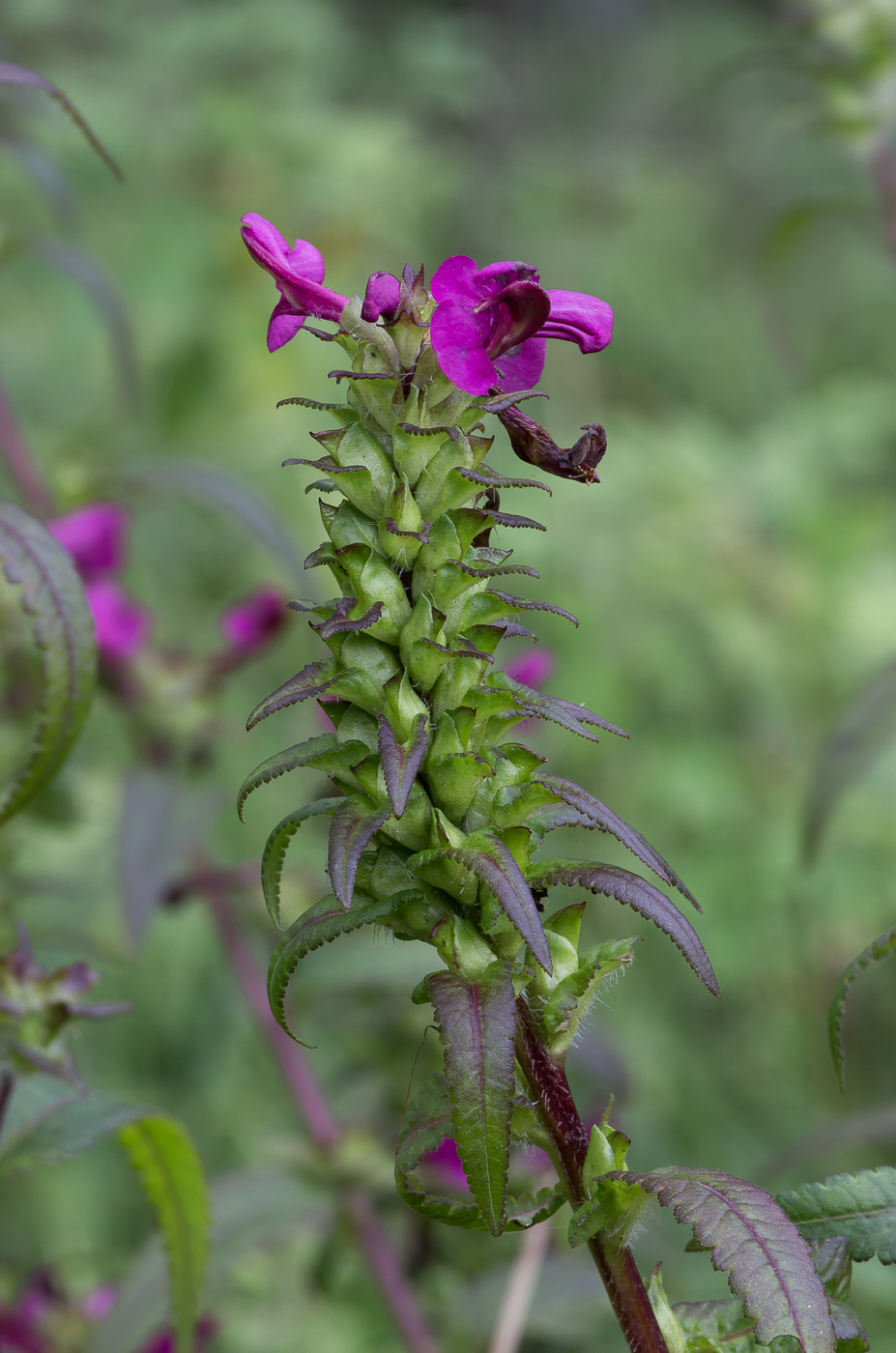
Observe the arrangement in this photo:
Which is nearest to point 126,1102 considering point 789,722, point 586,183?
point 789,722

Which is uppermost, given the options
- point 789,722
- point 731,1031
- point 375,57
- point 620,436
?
point 375,57

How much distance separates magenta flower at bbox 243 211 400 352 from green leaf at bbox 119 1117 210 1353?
0.30 m

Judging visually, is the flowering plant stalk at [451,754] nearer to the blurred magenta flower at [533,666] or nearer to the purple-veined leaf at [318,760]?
the purple-veined leaf at [318,760]

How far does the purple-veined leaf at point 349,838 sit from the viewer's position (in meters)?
0.29

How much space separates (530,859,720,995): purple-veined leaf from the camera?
305mm

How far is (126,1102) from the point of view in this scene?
48 centimetres

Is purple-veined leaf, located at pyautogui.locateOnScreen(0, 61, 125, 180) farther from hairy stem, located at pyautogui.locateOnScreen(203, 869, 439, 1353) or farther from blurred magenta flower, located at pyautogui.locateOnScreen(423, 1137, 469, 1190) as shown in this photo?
blurred magenta flower, located at pyautogui.locateOnScreen(423, 1137, 469, 1190)

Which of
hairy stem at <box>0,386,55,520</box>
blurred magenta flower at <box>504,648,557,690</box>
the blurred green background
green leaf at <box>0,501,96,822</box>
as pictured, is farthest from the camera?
the blurred green background

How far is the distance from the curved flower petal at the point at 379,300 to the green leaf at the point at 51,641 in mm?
180

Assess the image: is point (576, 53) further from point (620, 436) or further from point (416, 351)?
point (416, 351)

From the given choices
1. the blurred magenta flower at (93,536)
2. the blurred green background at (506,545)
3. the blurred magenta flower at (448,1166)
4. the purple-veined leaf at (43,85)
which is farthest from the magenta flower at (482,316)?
the blurred magenta flower at (448,1166)

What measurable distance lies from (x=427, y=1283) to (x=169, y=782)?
0.39 m

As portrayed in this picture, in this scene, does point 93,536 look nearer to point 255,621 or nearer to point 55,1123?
point 255,621

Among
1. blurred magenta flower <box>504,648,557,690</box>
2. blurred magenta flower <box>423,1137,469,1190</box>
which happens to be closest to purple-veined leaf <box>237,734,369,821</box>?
blurred magenta flower <box>504,648,557,690</box>
